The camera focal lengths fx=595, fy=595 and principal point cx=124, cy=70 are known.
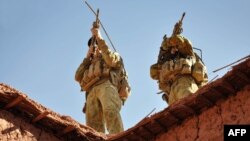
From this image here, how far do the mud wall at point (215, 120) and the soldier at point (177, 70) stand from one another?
12.7 ft

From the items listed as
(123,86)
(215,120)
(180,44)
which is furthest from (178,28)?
(215,120)

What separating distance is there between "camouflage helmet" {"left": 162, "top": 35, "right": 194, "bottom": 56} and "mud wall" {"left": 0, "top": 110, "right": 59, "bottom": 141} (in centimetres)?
539

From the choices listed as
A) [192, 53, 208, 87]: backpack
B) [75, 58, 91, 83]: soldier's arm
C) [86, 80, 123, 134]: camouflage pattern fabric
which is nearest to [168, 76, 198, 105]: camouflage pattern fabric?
[192, 53, 208, 87]: backpack

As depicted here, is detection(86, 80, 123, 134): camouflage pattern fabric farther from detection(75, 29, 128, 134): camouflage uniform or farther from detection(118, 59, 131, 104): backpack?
detection(118, 59, 131, 104): backpack

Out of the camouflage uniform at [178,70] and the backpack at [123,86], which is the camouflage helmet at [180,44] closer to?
the camouflage uniform at [178,70]

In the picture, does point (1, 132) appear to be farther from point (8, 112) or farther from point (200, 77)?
point (200, 77)

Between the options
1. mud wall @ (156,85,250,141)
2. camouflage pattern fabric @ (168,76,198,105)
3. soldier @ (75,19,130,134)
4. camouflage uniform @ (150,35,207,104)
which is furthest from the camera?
camouflage uniform @ (150,35,207,104)

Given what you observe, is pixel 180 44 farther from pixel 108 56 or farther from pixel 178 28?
pixel 108 56

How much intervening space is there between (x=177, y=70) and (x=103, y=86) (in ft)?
5.65

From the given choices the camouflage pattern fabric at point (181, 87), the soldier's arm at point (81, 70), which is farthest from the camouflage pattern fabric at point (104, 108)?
the camouflage pattern fabric at point (181, 87)

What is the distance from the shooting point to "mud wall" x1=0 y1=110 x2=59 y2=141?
25.0 ft

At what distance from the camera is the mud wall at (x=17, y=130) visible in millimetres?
7613

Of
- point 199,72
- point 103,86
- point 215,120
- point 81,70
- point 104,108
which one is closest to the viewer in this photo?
point 215,120

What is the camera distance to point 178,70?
12211 mm
